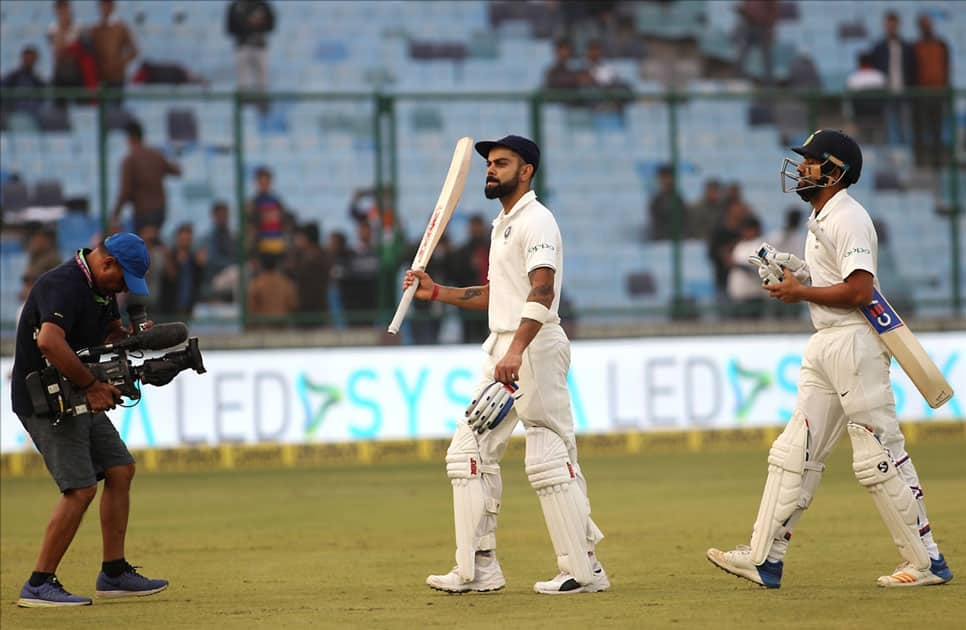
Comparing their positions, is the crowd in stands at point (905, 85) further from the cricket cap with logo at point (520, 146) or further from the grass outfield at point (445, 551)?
the cricket cap with logo at point (520, 146)

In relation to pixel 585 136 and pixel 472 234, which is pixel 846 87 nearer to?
pixel 585 136

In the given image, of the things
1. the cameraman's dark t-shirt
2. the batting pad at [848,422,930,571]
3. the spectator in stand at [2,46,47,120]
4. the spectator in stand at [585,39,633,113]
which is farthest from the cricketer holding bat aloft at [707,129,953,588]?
the spectator in stand at [2,46,47,120]

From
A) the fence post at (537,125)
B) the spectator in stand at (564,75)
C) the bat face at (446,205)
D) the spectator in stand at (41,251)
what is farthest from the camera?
the spectator in stand at (564,75)

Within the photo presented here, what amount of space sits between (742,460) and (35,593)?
27.9 feet

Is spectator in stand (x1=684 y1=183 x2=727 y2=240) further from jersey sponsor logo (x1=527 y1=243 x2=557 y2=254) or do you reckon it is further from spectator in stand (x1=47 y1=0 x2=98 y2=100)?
jersey sponsor logo (x1=527 y1=243 x2=557 y2=254)

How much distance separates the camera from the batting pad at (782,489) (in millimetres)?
7414

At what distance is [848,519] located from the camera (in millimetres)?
10320

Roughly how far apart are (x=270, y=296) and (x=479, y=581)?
343 inches

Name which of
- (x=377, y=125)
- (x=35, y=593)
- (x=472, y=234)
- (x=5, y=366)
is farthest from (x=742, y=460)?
(x=35, y=593)

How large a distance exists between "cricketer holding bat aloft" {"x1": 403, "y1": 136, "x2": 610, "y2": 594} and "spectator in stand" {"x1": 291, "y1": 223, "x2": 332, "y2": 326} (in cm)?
846

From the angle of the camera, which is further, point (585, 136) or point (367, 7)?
point (367, 7)

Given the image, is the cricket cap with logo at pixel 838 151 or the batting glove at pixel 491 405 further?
the cricket cap with logo at pixel 838 151

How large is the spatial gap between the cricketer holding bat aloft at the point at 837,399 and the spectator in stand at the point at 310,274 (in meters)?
8.87

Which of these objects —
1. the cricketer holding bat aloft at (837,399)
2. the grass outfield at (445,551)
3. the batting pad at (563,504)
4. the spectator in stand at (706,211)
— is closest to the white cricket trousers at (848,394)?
the cricketer holding bat aloft at (837,399)
